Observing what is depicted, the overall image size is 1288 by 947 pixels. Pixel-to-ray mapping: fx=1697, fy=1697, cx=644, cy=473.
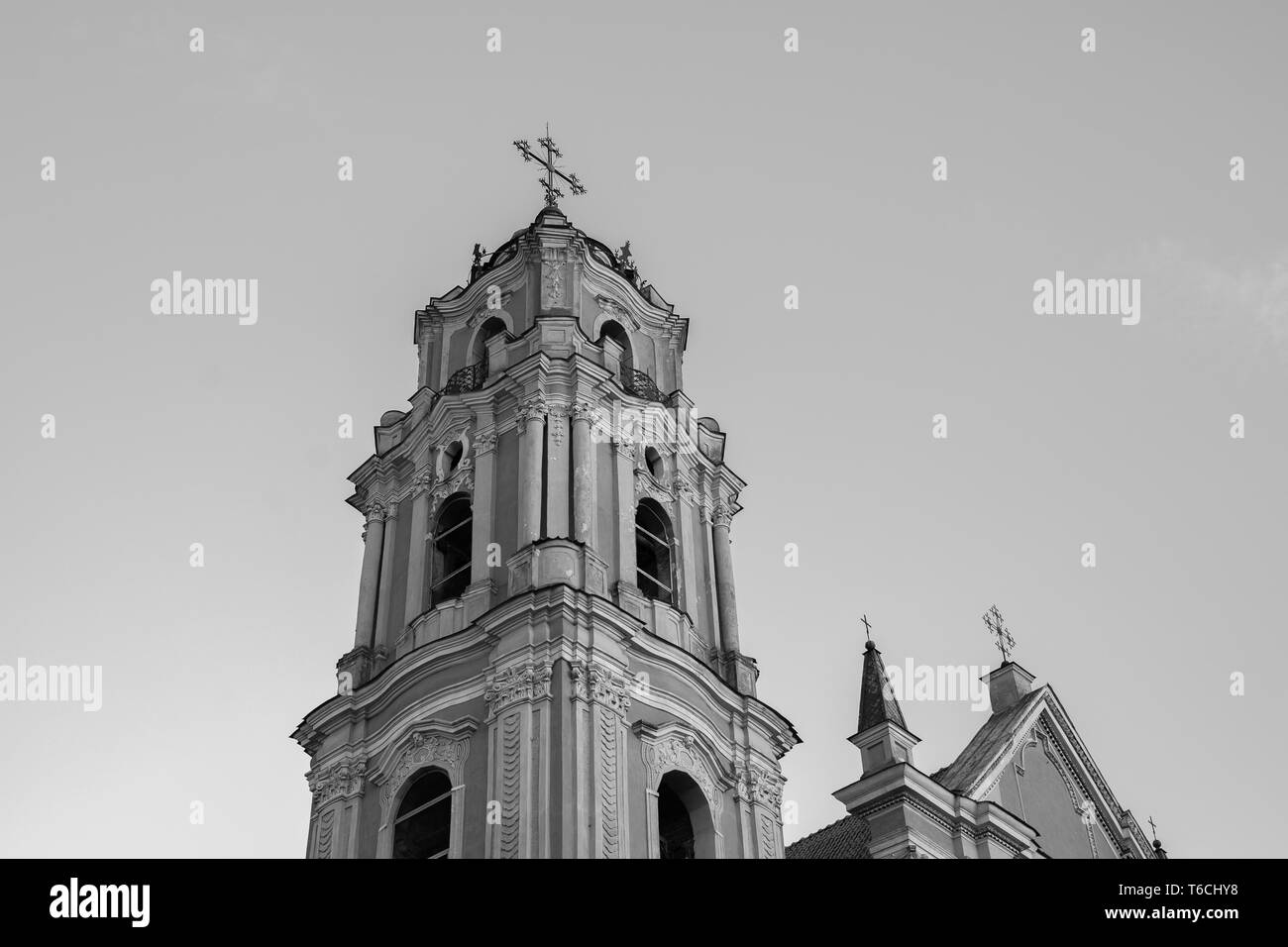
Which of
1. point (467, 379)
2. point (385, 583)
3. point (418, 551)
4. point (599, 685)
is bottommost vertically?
point (599, 685)

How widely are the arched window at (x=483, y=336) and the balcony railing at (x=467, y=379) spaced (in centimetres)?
47

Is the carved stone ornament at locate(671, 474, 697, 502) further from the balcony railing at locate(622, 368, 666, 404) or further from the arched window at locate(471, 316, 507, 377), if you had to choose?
the arched window at locate(471, 316, 507, 377)

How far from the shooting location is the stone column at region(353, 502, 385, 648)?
25.6 metres

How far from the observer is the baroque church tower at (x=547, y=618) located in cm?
2141

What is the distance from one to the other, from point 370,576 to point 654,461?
4854mm

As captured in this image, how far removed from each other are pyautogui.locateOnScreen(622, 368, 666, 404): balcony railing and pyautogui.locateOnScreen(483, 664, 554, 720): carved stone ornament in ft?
22.3

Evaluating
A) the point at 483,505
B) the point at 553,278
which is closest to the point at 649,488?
the point at 483,505

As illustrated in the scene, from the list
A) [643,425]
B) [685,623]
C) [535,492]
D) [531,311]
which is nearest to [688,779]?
[685,623]

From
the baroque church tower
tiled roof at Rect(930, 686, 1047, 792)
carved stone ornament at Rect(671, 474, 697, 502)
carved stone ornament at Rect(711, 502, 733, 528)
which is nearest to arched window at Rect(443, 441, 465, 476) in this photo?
the baroque church tower

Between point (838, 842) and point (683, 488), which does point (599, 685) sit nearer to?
point (683, 488)

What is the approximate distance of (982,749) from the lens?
2781 cm
